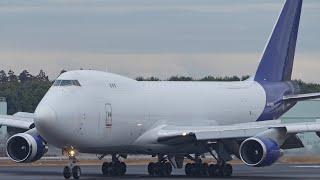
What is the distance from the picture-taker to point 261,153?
57688 mm

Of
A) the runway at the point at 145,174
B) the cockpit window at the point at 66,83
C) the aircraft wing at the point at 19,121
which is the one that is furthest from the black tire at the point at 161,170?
the cockpit window at the point at 66,83

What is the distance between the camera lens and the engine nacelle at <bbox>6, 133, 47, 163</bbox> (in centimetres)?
6141

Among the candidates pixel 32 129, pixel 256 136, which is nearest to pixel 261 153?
pixel 256 136

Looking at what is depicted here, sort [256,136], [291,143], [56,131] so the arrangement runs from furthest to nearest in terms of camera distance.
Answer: [291,143]
[256,136]
[56,131]

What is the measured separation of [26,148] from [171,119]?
25.8ft

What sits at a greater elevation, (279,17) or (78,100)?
(279,17)

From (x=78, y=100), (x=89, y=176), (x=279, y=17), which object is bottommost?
(x=89, y=176)

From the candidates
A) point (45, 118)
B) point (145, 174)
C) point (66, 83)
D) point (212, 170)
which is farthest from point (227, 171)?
point (45, 118)

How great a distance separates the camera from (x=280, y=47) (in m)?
71.4

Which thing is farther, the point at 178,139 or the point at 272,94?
the point at 272,94

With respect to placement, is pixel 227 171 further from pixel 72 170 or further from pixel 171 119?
pixel 72 170

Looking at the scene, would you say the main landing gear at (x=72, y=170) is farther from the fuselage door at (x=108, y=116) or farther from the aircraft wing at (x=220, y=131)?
the aircraft wing at (x=220, y=131)

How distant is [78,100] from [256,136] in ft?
29.8

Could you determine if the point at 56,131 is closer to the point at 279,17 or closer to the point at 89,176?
the point at 89,176
